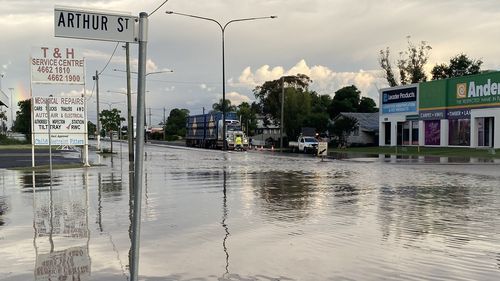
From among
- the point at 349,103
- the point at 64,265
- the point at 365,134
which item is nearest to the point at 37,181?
the point at 64,265

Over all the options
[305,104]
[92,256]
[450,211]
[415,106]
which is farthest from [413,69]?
[92,256]

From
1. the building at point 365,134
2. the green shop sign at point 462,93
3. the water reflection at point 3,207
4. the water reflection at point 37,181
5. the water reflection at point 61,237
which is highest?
the green shop sign at point 462,93

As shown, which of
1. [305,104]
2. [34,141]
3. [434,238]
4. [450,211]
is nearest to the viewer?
[434,238]

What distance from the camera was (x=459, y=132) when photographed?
56.5 m

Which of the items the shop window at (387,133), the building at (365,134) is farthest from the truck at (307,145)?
the building at (365,134)

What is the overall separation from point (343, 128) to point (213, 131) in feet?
56.6

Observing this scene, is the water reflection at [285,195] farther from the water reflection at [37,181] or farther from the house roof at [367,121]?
the house roof at [367,121]

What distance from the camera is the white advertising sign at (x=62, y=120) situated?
27.8 meters

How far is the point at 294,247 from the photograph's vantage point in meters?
8.44

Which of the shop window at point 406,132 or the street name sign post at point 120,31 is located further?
the shop window at point 406,132

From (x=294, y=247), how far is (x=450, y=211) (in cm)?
566

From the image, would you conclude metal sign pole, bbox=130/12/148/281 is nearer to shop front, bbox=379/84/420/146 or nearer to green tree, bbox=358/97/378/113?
shop front, bbox=379/84/420/146

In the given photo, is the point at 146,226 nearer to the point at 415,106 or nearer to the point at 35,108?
the point at 35,108

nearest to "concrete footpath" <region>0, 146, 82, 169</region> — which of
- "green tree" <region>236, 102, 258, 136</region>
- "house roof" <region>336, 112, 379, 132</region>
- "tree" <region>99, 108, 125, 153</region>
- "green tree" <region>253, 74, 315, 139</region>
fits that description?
"green tree" <region>253, 74, 315, 139</region>
